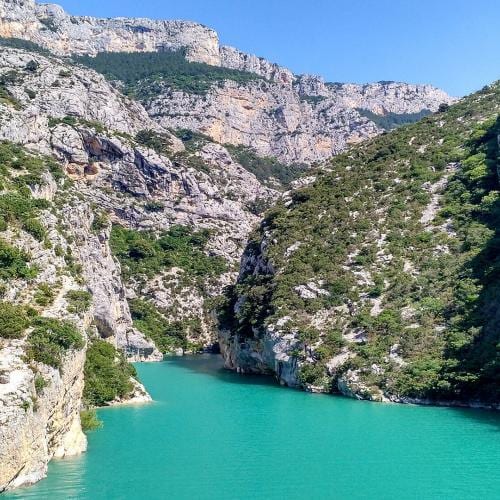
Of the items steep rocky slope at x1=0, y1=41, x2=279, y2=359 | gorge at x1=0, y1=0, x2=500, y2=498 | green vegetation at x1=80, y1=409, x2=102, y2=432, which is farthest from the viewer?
steep rocky slope at x1=0, y1=41, x2=279, y2=359

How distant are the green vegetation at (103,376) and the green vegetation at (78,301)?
9.57 meters

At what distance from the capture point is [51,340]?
84.4ft

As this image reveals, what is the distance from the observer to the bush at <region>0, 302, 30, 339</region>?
24.5 m

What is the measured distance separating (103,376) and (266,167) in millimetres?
111341

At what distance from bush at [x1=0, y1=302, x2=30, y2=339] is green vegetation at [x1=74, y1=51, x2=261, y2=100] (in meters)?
132

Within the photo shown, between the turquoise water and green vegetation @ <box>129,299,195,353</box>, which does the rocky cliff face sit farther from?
the turquoise water

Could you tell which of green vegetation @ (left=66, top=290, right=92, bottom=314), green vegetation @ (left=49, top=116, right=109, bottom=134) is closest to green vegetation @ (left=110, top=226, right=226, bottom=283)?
green vegetation @ (left=49, top=116, right=109, bottom=134)

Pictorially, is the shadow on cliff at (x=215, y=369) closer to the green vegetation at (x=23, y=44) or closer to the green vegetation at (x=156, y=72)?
the green vegetation at (x=23, y=44)

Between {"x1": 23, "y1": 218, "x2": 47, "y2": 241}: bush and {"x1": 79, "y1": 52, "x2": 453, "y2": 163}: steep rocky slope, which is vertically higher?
{"x1": 79, "y1": 52, "x2": 453, "y2": 163}: steep rocky slope

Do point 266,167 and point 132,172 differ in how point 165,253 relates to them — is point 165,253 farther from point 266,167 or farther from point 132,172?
point 266,167

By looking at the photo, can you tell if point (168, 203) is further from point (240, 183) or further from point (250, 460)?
point (250, 460)

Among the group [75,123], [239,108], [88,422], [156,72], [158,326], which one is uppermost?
[156,72]

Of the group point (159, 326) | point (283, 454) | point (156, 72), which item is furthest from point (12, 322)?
point (156, 72)

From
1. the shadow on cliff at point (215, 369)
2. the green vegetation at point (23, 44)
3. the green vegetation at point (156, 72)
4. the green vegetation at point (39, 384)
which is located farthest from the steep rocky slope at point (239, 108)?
the green vegetation at point (39, 384)
